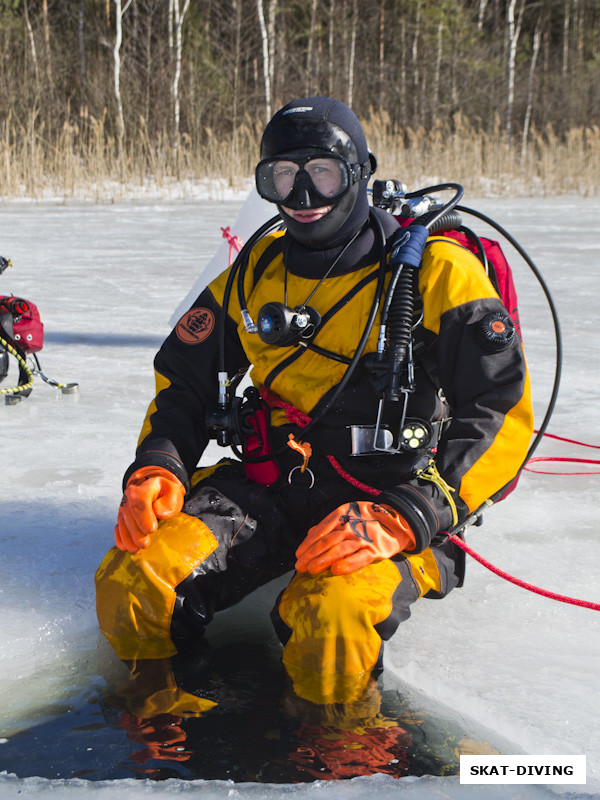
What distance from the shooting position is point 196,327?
2.11 m

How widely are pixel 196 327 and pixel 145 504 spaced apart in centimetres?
52

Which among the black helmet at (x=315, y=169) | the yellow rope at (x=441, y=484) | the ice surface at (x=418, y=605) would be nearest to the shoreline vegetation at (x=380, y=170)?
the ice surface at (x=418, y=605)

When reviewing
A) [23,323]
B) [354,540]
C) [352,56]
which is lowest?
[354,540]

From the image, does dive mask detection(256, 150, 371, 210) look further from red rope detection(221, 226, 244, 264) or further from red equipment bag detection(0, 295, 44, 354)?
red equipment bag detection(0, 295, 44, 354)

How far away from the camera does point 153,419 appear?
2061mm

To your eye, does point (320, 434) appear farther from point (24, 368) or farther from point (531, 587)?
point (24, 368)

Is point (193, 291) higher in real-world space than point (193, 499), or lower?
higher

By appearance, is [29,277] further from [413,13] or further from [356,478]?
[413,13]

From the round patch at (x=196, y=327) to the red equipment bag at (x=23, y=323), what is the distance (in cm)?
131

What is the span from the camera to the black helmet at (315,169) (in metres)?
1.89

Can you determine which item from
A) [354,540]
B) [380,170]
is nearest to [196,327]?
[354,540]

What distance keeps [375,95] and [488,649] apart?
74.1 feet

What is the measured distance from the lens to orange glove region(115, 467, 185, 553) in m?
1.78

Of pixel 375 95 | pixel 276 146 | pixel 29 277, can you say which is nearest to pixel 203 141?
pixel 375 95
